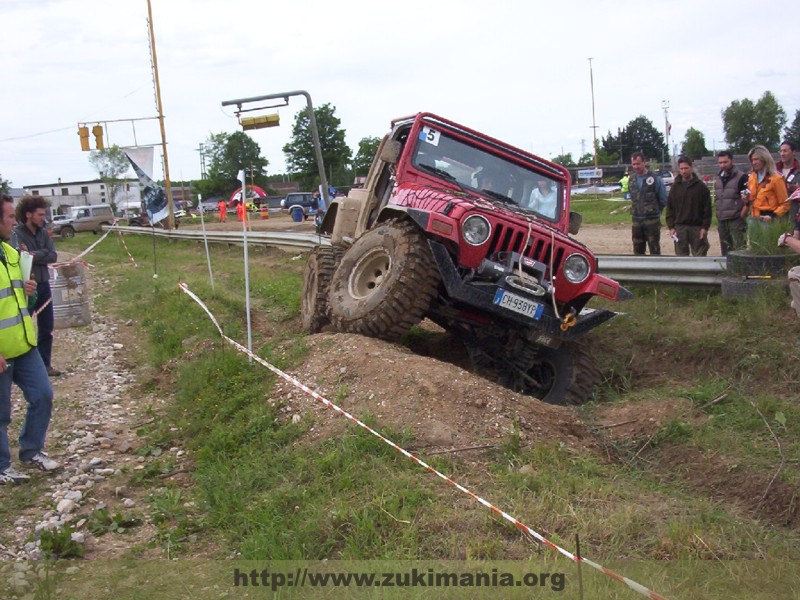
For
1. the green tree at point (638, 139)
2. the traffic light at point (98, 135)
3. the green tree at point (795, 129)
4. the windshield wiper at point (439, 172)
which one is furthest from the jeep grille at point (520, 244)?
the green tree at point (638, 139)

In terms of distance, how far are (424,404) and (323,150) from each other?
50593 millimetres

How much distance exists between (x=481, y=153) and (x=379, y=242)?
157 centimetres

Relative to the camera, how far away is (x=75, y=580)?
4164 mm

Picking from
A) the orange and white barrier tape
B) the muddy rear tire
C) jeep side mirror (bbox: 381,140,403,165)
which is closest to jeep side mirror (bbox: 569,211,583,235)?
jeep side mirror (bbox: 381,140,403,165)

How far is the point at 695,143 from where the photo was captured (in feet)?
259

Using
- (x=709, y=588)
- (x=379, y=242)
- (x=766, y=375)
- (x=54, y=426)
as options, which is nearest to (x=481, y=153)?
(x=379, y=242)

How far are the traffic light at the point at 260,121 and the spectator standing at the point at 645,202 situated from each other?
5.54 m

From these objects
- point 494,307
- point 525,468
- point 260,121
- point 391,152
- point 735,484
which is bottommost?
point 735,484

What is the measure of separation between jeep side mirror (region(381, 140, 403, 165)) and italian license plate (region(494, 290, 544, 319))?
213 cm

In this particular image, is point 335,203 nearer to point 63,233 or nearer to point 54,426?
point 54,426

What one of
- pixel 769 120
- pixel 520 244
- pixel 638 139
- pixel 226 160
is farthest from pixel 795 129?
pixel 520 244

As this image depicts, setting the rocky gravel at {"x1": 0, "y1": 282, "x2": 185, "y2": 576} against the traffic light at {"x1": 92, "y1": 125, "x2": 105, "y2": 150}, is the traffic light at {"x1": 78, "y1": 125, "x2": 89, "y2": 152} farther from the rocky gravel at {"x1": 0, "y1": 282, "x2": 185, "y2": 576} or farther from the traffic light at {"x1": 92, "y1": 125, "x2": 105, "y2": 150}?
the rocky gravel at {"x1": 0, "y1": 282, "x2": 185, "y2": 576}

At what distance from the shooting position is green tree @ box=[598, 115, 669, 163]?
9025 centimetres

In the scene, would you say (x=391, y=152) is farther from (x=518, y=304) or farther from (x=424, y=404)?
(x=424, y=404)
